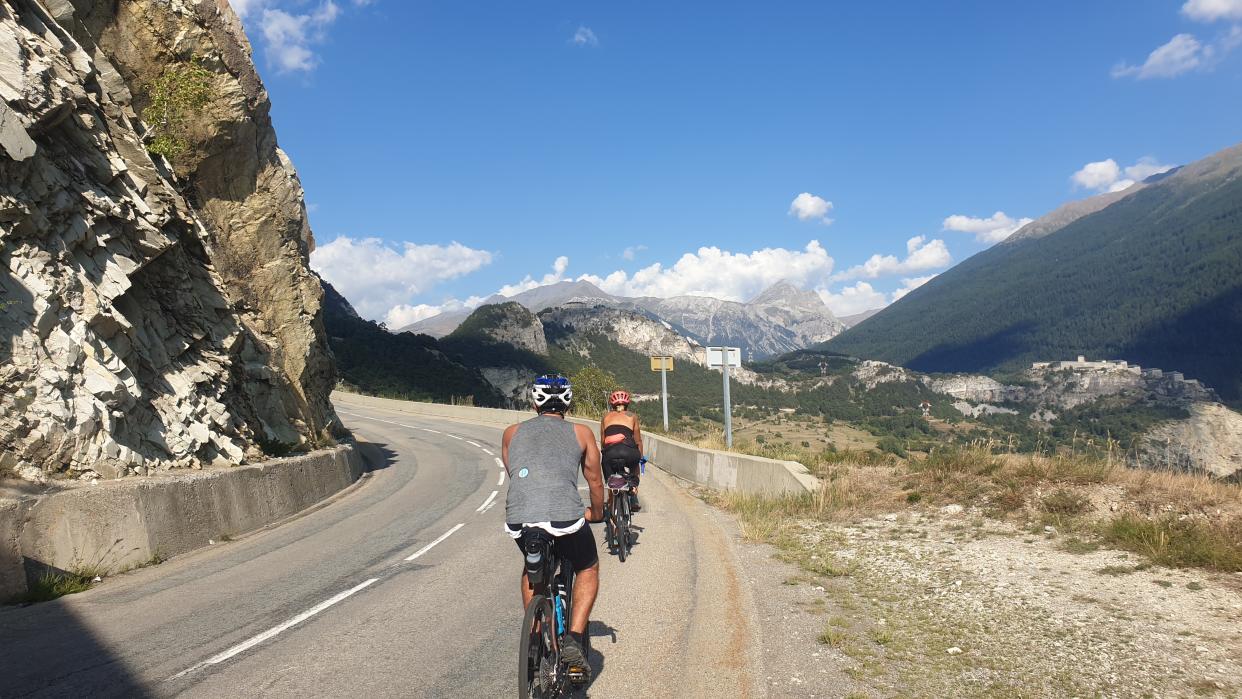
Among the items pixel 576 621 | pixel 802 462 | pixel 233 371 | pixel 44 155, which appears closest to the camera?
pixel 576 621

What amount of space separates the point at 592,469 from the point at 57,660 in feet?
14.4

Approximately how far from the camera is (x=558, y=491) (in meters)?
4.18

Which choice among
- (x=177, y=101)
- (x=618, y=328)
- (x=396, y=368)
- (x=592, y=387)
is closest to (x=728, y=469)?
(x=177, y=101)

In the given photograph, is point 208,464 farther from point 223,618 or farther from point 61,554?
point 223,618

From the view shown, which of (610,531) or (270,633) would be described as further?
(610,531)

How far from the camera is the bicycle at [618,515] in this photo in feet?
29.9

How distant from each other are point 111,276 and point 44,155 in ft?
6.05

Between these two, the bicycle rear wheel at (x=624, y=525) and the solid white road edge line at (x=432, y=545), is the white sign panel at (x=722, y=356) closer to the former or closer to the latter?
the solid white road edge line at (x=432, y=545)

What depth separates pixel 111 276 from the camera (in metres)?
10.5

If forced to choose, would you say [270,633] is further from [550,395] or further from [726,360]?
[726,360]

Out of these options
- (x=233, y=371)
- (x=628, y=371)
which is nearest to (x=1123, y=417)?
(x=628, y=371)

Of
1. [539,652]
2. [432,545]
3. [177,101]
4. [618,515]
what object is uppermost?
[177,101]

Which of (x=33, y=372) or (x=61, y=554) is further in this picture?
(x=33, y=372)

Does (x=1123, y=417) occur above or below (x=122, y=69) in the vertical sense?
below
